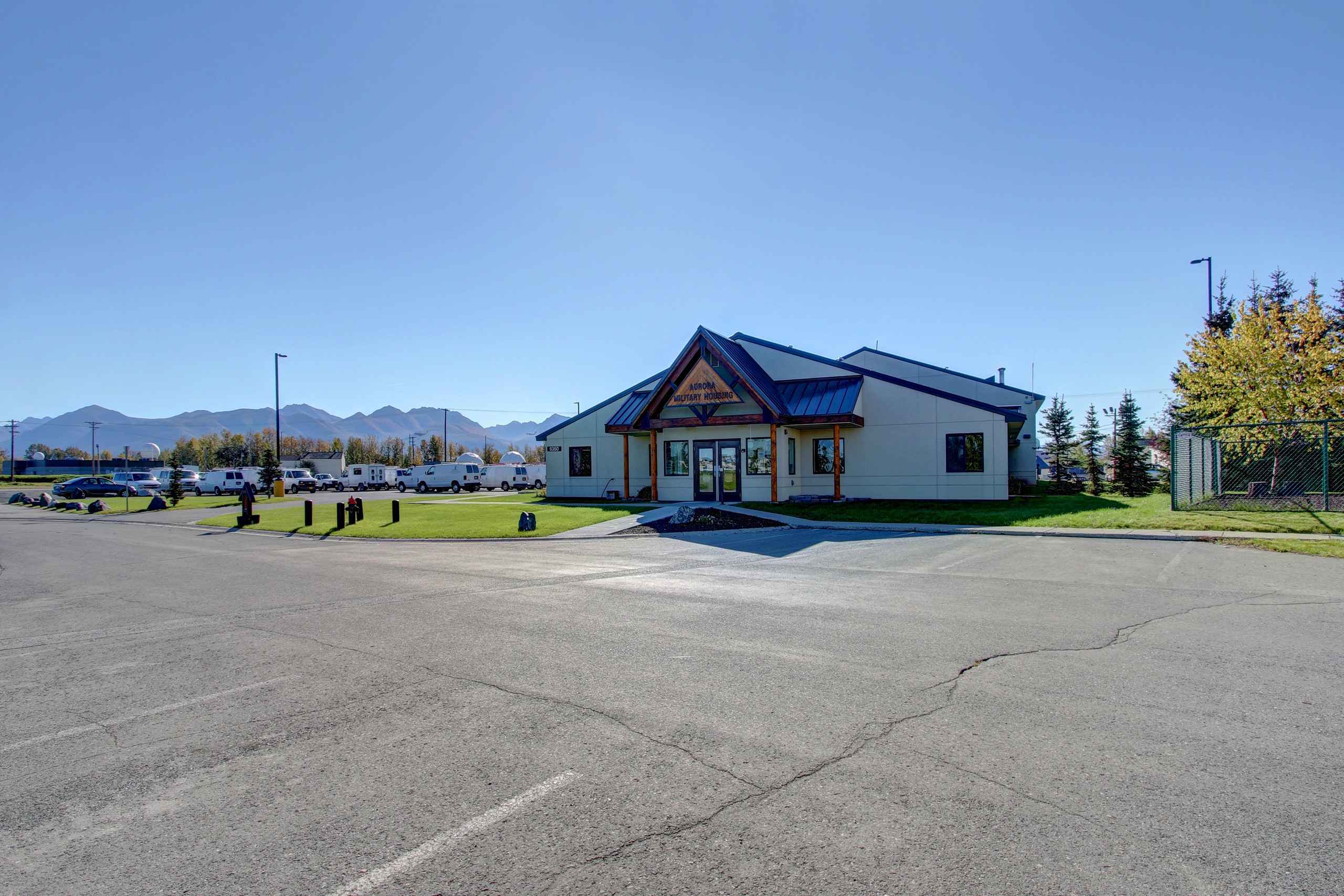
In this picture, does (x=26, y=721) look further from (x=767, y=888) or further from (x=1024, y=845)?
(x=1024, y=845)

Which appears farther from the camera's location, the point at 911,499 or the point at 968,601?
the point at 911,499

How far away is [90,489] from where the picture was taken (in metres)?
50.3

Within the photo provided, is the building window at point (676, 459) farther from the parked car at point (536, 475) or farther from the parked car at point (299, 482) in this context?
the parked car at point (299, 482)

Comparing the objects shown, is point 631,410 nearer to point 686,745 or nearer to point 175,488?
point 686,745

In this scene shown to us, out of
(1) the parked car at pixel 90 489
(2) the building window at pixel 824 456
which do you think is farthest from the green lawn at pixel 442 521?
(1) the parked car at pixel 90 489

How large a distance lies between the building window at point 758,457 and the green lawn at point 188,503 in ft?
58.0

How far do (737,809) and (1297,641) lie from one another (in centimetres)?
635

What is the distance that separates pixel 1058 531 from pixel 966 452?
29.6 feet

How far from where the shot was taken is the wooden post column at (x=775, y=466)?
25.8 meters

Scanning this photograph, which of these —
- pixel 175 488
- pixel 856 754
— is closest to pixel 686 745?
pixel 856 754

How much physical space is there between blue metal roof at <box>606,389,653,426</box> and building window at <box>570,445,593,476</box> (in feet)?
6.61

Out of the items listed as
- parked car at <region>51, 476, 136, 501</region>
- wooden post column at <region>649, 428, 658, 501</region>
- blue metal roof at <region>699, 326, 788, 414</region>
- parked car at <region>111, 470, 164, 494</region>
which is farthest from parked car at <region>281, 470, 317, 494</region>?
blue metal roof at <region>699, 326, 788, 414</region>

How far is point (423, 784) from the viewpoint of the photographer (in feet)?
12.6

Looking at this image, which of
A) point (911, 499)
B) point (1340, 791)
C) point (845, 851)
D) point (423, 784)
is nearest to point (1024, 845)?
point (845, 851)
